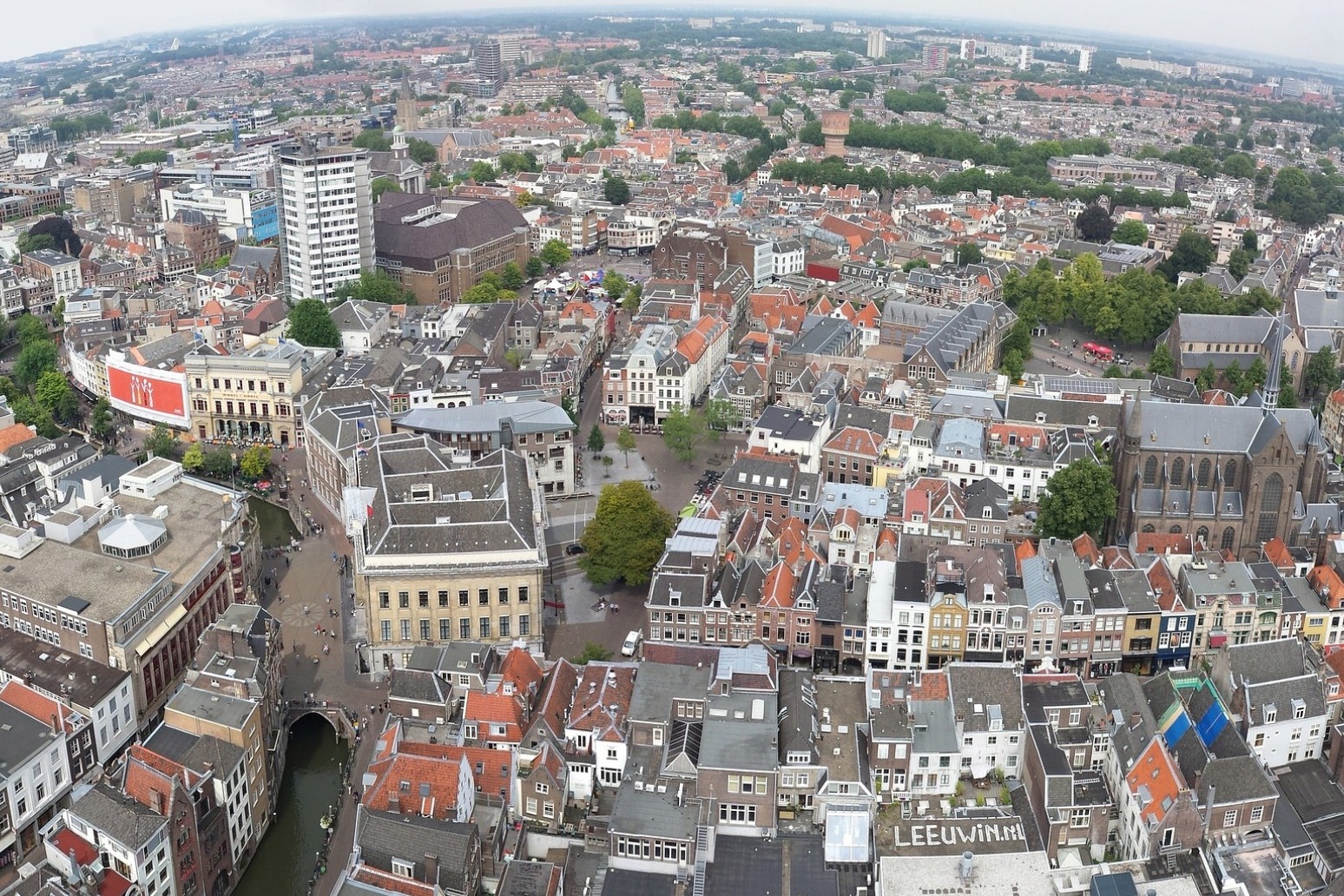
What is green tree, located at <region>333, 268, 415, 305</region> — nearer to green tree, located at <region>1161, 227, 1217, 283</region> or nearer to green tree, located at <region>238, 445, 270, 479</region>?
green tree, located at <region>238, 445, 270, 479</region>

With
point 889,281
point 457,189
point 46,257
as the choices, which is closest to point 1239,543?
point 889,281

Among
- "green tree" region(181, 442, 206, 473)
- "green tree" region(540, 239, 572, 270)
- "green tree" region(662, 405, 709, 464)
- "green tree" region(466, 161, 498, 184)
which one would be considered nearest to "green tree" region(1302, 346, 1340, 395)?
"green tree" region(662, 405, 709, 464)

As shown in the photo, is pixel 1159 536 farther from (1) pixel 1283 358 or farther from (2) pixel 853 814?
(1) pixel 1283 358

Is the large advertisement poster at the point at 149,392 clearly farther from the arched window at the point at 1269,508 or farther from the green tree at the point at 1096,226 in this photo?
the green tree at the point at 1096,226

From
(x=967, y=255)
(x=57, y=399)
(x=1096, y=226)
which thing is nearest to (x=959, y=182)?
(x=1096, y=226)

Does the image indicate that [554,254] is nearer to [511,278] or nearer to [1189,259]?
[511,278]

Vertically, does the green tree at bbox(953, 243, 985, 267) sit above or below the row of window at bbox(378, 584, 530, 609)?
above
